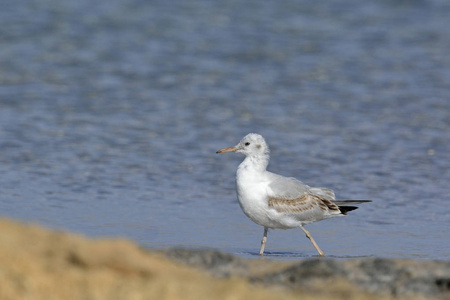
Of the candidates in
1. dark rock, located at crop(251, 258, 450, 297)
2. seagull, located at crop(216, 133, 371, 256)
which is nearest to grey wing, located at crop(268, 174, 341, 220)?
seagull, located at crop(216, 133, 371, 256)

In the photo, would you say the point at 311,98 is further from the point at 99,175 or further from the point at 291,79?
the point at 99,175

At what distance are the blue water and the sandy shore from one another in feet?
6.69

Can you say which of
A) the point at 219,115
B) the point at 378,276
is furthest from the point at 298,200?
the point at 219,115

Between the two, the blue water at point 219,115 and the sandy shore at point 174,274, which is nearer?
the sandy shore at point 174,274

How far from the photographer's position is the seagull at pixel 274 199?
8.62 metres

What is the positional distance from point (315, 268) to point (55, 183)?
16.9ft

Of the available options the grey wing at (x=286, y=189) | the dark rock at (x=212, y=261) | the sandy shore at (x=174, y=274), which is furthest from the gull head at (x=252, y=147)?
the dark rock at (x=212, y=261)

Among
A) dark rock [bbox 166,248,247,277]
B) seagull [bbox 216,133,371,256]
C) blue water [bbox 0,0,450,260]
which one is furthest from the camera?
blue water [bbox 0,0,450,260]

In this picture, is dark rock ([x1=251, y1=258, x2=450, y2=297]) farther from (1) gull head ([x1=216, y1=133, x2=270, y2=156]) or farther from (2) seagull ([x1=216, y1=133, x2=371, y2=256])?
(1) gull head ([x1=216, y1=133, x2=270, y2=156])

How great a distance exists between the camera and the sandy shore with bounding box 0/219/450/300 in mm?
4867

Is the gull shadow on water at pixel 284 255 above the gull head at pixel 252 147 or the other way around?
the other way around

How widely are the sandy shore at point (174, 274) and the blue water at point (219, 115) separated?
2040 millimetres

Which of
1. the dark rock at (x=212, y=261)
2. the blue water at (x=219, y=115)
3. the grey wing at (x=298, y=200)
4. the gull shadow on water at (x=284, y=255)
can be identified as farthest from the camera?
the blue water at (x=219, y=115)

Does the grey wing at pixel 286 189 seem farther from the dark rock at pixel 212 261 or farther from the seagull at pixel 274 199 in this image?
the dark rock at pixel 212 261
